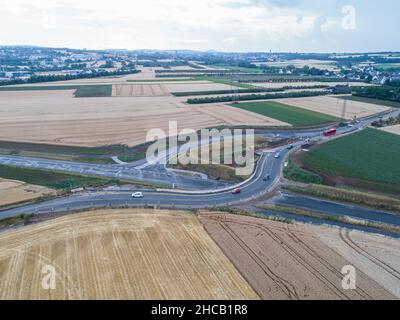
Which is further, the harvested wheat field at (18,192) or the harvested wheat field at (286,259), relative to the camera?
the harvested wheat field at (18,192)

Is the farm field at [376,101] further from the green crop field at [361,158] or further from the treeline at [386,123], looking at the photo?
the green crop field at [361,158]

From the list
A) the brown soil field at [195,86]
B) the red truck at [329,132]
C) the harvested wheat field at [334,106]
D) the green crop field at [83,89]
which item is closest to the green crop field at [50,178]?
the red truck at [329,132]

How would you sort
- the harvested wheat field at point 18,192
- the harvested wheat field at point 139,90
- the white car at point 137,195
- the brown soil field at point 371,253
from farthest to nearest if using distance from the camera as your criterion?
the harvested wheat field at point 139,90 → the white car at point 137,195 → the harvested wheat field at point 18,192 → the brown soil field at point 371,253

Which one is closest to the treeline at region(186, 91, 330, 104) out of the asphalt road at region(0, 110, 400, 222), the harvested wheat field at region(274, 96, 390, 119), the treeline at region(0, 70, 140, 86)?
the harvested wheat field at region(274, 96, 390, 119)

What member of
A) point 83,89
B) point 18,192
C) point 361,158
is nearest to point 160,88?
point 83,89

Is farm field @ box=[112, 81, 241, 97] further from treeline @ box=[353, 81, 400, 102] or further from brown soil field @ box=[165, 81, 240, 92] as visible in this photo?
treeline @ box=[353, 81, 400, 102]

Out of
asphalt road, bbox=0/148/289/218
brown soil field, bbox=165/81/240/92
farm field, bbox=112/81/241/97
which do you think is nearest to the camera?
asphalt road, bbox=0/148/289/218

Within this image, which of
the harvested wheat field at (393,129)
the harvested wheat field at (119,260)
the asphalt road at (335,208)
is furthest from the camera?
the harvested wheat field at (393,129)

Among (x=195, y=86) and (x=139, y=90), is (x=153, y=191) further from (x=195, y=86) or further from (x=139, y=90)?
(x=195, y=86)
